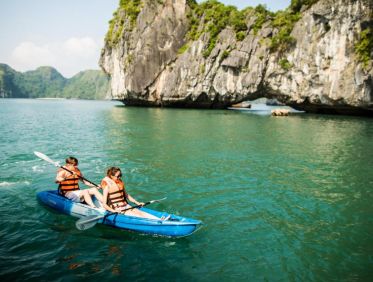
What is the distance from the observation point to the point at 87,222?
8.94m

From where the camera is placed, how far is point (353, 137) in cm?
2706

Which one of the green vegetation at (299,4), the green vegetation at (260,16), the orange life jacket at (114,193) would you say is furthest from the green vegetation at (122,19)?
the orange life jacket at (114,193)

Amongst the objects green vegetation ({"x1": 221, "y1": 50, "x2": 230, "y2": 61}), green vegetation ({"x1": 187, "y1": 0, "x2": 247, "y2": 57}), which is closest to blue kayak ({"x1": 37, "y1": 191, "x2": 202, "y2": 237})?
green vegetation ({"x1": 221, "y1": 50, "x2": 230, "y2": 61})

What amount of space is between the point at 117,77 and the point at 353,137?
196ft

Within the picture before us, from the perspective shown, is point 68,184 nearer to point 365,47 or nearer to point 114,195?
point 114,195

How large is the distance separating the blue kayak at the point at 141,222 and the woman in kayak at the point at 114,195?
0.25 meters

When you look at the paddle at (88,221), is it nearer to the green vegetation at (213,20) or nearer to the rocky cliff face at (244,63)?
the rocky cliff face at (244,63)

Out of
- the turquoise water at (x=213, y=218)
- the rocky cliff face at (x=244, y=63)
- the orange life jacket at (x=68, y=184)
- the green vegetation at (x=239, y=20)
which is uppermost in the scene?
the green vegetation at (x=239, y=20)

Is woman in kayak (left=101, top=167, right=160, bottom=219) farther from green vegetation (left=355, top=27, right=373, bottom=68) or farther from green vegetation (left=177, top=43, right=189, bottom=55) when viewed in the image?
green vegetation (left=177, top=43, right=189, bottom=55)

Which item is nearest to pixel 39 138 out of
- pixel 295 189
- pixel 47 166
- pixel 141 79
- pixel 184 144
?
pixel 47 166

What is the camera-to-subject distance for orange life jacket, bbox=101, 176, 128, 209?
9.39m

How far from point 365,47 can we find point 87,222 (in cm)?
4648

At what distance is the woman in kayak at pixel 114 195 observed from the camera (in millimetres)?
9266

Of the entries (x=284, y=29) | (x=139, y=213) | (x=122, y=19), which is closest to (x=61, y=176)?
(x=139, y=213)
